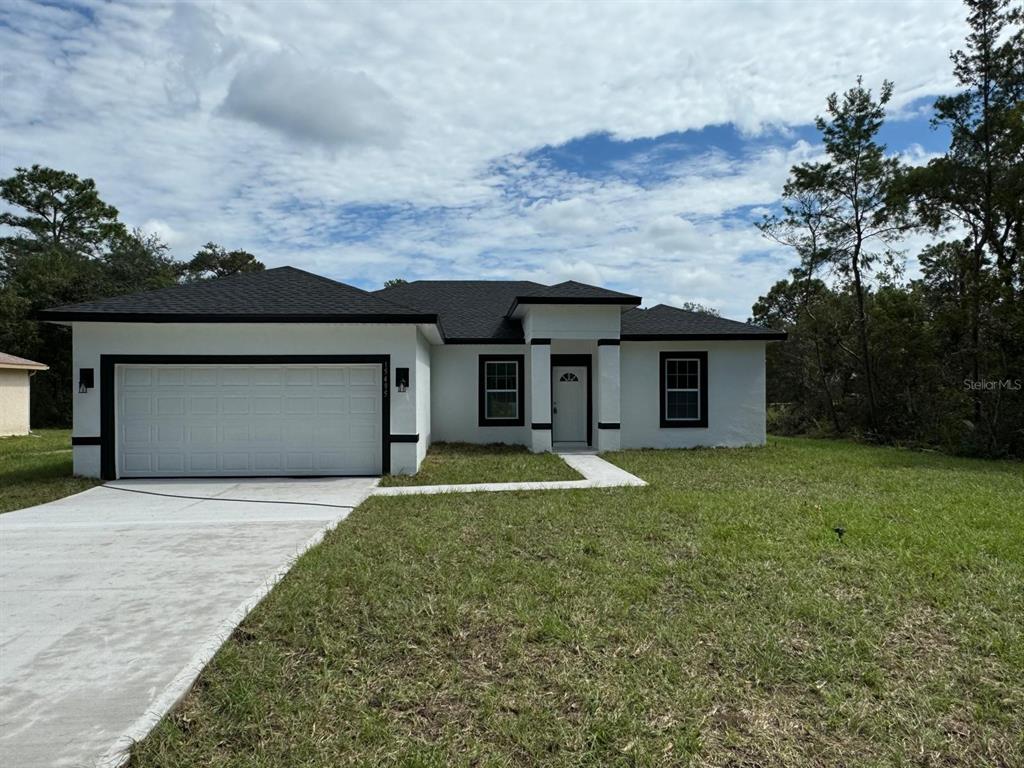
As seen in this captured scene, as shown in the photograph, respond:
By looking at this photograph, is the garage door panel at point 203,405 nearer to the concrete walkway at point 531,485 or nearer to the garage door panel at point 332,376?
the garage door panel at point 332,376

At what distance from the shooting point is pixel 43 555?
6.07 m

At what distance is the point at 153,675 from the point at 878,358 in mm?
21901

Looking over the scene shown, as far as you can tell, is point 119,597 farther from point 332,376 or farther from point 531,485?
point 332,376

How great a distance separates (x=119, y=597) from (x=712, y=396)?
13511 mm

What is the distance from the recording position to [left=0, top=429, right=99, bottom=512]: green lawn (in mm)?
9212

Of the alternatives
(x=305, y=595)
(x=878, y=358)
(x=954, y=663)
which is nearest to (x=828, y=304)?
(x=878, y=358)

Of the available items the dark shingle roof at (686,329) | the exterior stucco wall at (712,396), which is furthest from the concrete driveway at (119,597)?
the dark shingle roof at (686,329)

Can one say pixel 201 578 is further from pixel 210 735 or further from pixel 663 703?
pixel 663 703

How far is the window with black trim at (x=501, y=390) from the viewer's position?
→ 15531 mm

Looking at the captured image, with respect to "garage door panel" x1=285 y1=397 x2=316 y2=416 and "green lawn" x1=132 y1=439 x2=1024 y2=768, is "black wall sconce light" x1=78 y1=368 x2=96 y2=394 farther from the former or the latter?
"green lawn" x1=132 y1=439 x2=1024 y2=768

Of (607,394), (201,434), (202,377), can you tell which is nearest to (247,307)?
(202,377)

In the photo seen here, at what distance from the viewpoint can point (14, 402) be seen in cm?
2033

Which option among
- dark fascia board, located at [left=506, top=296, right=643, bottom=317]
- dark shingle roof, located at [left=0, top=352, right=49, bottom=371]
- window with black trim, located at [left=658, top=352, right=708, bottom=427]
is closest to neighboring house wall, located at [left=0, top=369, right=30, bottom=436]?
dark shingle roof, located at [left=0, top=352, right=49, bottom=371]

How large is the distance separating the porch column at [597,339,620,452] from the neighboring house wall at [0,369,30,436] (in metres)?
19.8
